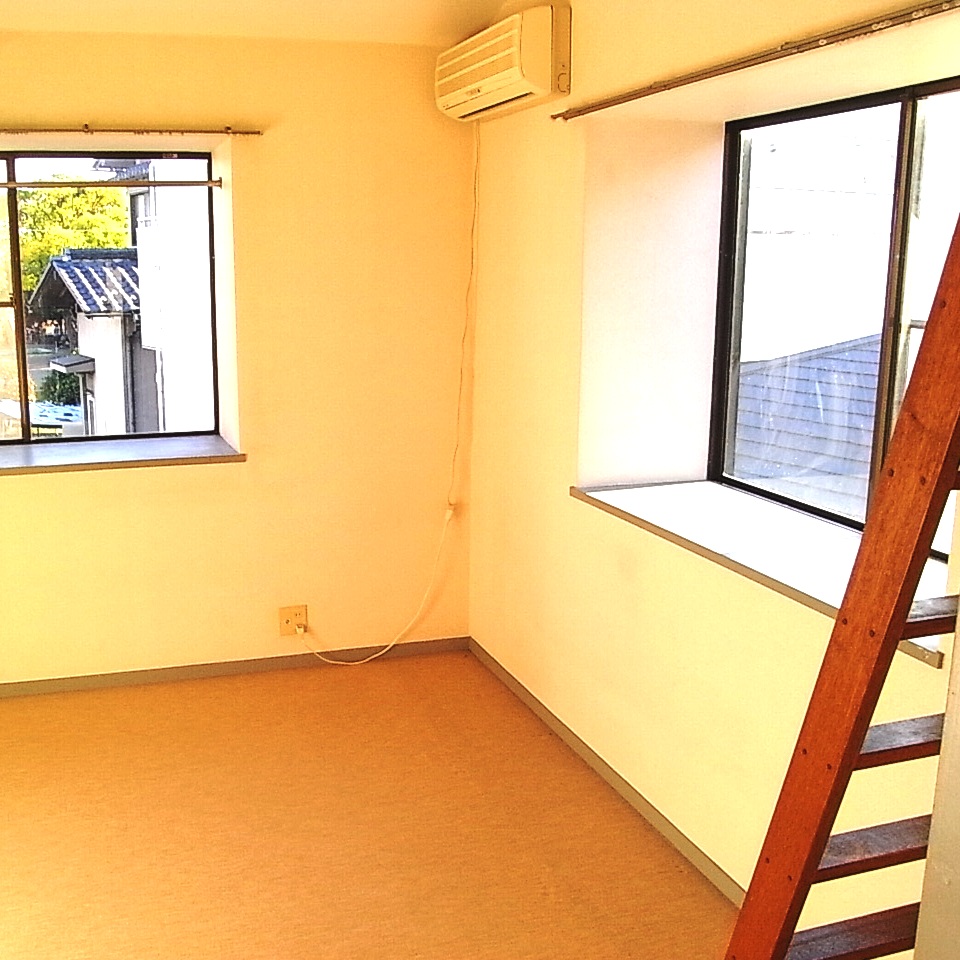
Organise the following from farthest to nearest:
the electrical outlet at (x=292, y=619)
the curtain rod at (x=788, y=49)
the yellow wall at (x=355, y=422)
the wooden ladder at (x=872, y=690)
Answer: the electrical outlet at (x=292, y=619) → the yellow wall at (x=355, y=422) → the curtain rod at (x=788, y=49) → the wooden ladder at (x=872, y=690)

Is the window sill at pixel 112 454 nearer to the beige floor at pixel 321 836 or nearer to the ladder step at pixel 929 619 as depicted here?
the beige floor at pixel 321 836

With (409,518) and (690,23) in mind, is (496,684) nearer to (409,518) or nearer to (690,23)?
(409,518)

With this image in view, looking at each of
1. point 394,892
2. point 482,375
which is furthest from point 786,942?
point 482,375

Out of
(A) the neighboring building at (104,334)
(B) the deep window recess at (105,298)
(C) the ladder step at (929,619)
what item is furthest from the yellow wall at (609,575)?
(A) the neighboring building at (104,334)

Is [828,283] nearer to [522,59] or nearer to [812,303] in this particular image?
[812,303]

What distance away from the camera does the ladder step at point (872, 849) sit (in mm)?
1495

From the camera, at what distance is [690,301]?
131 inches

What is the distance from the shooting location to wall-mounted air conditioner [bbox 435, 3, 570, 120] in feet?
10.4

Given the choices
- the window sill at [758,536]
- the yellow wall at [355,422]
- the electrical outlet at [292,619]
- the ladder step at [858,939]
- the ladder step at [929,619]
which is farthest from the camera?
the electrical outlet at [292,619]

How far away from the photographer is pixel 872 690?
1.37m

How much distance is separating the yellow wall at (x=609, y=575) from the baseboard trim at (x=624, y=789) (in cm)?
3

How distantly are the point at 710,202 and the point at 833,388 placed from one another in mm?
712

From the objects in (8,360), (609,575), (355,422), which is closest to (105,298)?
(8,360)

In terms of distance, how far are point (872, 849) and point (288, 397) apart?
2.77m
